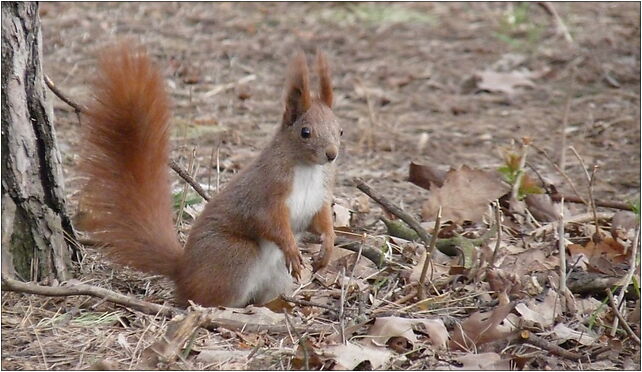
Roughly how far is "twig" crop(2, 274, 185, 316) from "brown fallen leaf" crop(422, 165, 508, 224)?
1257 millimetres

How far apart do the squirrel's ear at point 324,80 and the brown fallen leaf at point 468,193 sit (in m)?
0.76

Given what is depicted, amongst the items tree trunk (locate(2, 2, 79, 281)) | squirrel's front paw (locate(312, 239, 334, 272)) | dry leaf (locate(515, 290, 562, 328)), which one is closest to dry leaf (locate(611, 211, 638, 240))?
dry leaf (locate(515, 290, 562, 328))

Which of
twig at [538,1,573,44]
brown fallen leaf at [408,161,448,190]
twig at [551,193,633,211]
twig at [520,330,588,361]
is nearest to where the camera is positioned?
twig at [520,330,588,361]

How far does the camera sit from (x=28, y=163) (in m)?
2.81

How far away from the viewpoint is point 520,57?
645 cm

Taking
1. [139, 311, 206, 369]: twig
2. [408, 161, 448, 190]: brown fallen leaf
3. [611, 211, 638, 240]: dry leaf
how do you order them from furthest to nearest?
[408, 161, 448, 190]: brown fallen leaf → [611, 211, 638, 240]: dry leaf → [139, 311, 206, 369]: twig

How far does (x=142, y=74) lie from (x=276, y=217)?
541 millimetres

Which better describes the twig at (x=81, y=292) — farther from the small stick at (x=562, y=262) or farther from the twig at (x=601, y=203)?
the twig at (x=601, y=203)

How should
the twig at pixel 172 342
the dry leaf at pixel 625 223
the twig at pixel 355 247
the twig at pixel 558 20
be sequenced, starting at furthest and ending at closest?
the twig at pixel 558 20 < the dry leaf at pixel 625 223 < the twig at pixel 355 247 < the twig at pixel 172 342

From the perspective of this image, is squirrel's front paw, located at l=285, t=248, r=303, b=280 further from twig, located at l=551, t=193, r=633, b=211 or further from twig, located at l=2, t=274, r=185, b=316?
twig, located at l=551, t=193, r=633, b=211

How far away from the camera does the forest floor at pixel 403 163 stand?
2.55 metres

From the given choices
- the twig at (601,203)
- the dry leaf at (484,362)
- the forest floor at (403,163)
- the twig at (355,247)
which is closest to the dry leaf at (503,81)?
the forest floor at (403,163)

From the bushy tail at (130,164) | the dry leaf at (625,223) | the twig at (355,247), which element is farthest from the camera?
the dry leaf at (625,223)

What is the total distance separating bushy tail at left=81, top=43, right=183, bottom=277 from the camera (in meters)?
2.73
